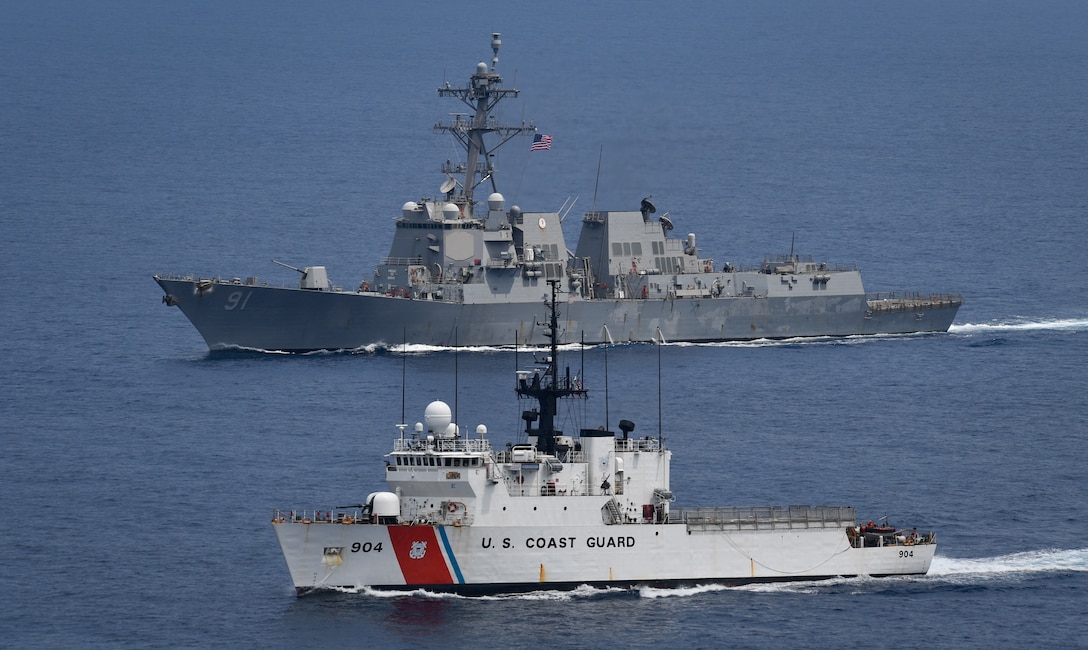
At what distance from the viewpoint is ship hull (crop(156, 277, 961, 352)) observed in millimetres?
92688

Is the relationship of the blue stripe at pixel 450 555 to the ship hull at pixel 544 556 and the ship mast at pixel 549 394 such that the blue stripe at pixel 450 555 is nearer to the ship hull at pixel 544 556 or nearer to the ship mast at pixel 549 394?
the ship hull at pixel 544 556

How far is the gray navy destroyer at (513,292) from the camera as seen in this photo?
93.1 meters

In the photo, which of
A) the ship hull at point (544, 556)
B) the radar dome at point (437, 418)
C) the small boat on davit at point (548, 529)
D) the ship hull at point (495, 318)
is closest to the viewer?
the ship hull at point (544, 556)

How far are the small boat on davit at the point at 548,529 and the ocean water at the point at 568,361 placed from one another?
0.64m

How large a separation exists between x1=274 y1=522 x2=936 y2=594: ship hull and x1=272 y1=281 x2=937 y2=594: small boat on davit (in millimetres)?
24

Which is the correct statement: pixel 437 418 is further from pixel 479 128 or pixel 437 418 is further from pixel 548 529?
pixel 479 128

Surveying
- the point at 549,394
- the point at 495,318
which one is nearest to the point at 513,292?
the point at 495,318

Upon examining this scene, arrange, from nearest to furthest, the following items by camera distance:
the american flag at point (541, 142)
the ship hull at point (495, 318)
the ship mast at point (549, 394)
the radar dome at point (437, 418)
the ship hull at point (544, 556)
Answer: the ship hull at point (544, 556) < the radar dome at point (437, 418) < the ship mast at point (549, 394) < the ship hull at point (495, 318) < the american flag at point (541, 142)

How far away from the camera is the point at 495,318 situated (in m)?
Result: 95.9

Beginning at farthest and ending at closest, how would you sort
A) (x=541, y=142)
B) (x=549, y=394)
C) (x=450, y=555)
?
(x=541, y=142)
(x=549, y=394)
(x=450, y=555)

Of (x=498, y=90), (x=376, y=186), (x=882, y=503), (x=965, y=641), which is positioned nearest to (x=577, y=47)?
(x=376, y=186)

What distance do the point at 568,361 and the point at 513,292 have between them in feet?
25.8

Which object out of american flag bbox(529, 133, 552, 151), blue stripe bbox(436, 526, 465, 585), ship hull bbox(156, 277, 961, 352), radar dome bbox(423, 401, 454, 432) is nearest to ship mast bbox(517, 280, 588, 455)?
radar dome bbox(423, 401, 454, 432)

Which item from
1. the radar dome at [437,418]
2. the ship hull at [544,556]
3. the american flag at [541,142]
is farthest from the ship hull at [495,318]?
the radar dome at [437,418]
